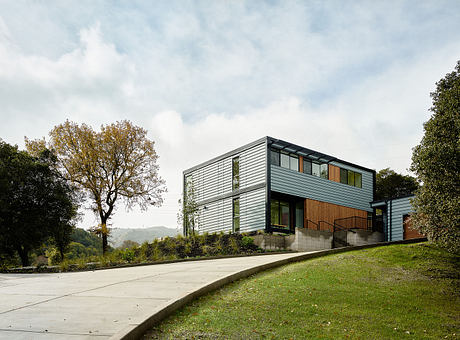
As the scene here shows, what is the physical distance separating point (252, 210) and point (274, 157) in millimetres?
3503

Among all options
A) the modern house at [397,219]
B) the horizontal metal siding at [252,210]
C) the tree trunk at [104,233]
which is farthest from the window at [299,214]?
the tree trunk at [104,233]

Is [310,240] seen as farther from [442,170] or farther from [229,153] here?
[442,170]

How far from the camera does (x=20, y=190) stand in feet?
73.0

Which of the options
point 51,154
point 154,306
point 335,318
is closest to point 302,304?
point 335,318

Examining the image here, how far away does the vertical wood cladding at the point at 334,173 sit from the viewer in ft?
89.8

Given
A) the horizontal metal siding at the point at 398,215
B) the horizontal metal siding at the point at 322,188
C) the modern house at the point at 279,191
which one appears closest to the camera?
the modern house at the point at 279,191

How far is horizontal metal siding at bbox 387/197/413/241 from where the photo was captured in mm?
25453

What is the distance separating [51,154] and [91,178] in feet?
9.76

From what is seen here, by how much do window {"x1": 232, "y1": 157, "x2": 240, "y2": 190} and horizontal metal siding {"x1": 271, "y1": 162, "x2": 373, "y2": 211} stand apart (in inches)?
116

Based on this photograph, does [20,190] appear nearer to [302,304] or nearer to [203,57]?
[203,57]

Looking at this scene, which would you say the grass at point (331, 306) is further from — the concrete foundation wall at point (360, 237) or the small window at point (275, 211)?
the small window at point (275, 211)

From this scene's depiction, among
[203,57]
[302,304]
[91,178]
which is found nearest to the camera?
[302,304]

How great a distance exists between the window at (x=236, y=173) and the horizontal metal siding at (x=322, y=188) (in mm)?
2945

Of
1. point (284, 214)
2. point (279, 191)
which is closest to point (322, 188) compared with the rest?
point (284, 214)
